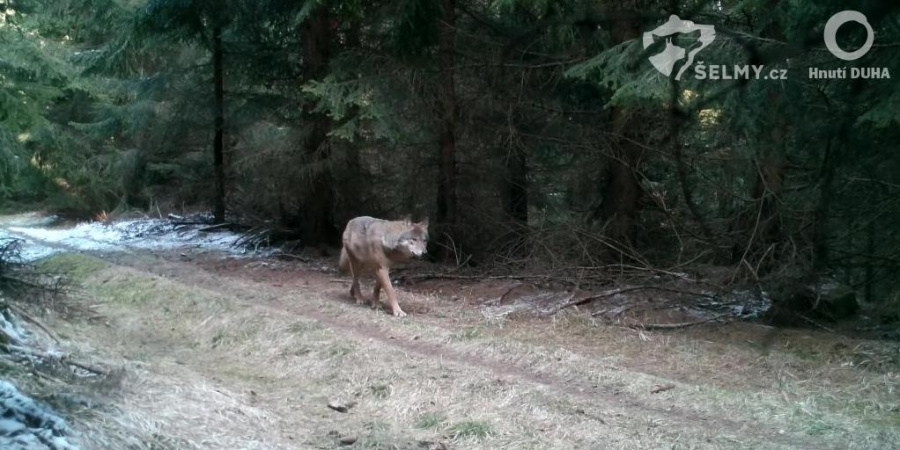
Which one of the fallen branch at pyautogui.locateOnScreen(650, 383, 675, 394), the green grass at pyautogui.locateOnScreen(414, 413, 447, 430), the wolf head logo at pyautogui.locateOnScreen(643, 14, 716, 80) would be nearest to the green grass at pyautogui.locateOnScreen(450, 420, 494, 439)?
the green grass at pyautogui.locateOnScreen(414, 413, 447, 430)

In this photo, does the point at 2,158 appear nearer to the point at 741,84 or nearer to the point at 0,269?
the point at 0,269

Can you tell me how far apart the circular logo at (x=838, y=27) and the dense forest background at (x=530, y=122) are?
9cm

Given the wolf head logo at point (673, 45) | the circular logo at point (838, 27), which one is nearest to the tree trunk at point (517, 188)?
the wolf head logo at point (673, 45)

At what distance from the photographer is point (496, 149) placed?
56.4 feet

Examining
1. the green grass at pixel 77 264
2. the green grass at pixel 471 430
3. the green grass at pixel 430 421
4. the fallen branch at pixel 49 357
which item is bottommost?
the green grass at pixel 430 421

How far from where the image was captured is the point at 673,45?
33.5 feet

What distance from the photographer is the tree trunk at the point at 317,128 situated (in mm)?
17375

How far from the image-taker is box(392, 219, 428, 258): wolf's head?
39.1ft

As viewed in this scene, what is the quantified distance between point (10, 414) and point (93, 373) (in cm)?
213

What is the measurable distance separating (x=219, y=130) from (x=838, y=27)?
17258mm

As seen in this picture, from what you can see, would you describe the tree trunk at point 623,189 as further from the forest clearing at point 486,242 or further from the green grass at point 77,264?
the green grass at point 77,264

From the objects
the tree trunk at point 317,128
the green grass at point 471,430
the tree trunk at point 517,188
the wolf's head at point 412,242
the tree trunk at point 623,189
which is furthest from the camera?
the tree trunk at point 517,188

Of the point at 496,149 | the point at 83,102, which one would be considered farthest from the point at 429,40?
the point at 83,102

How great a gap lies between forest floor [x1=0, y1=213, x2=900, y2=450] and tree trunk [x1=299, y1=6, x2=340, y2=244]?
462 cm
